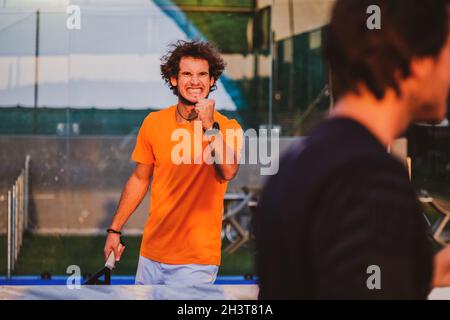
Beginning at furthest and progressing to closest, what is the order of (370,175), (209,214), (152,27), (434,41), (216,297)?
1. (152,27)
2. (216,297)
3. (209,214)
4. (434,41)
5. (370,175)

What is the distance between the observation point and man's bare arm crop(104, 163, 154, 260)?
173 inches

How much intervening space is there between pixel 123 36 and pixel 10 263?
5.71 ft

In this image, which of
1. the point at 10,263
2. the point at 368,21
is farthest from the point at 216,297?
the point at 368,21

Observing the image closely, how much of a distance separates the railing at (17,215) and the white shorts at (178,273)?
222cm

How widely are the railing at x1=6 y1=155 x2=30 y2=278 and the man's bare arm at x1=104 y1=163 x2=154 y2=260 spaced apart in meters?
1.99

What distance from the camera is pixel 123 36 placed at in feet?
20.2

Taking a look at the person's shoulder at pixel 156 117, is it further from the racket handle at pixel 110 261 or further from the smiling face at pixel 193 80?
the racket handle at pixel 110 261

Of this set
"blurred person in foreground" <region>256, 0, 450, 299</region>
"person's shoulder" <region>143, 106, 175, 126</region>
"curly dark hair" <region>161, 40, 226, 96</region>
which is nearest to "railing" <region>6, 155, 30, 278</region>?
"curly dark hair" <region>161, 40, 226, 96</region>

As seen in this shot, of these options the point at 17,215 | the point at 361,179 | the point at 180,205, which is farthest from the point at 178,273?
the point at 361,179

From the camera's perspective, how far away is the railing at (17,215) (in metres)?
6.24

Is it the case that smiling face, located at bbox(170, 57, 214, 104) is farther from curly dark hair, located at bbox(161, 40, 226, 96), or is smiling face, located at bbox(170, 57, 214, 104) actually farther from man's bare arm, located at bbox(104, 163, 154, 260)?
man's bare arm, located at bbox(104, 163, 154, 260)

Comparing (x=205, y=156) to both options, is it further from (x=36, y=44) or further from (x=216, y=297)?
(x=36, y=44)

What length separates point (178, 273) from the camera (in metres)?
4.20

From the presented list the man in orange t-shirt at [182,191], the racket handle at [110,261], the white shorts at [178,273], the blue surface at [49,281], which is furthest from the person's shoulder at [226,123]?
the blue surface at [49,281]
